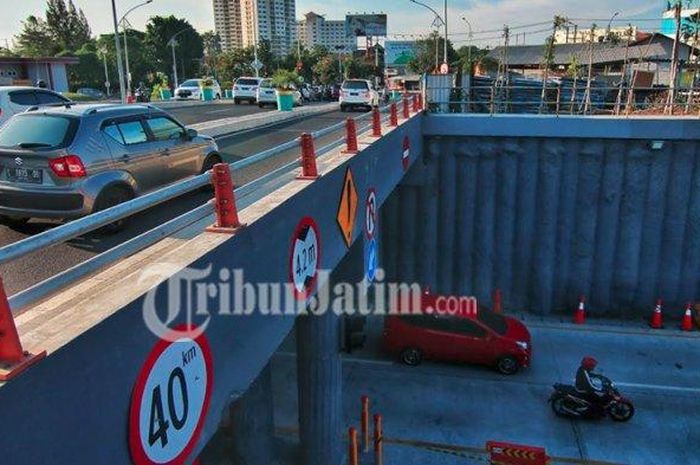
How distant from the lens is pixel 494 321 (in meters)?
13.0

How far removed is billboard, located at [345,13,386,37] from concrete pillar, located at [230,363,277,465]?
10056 cm

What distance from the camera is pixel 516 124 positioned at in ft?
50.2

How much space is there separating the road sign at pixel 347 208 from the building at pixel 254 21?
12918 cm

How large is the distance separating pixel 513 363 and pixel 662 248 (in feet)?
19.8

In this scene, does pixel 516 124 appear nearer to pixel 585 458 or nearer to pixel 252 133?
pixel 252 133

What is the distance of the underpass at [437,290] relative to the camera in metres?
2.84

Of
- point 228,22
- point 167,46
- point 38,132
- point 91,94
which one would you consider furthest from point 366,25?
point 38,132

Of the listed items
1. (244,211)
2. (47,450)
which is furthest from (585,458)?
(47,450)

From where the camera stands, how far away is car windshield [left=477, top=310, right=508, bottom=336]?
12.7 meters

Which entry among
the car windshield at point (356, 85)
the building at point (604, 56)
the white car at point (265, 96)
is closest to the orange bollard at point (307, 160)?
the car windshield at point (356, 85)

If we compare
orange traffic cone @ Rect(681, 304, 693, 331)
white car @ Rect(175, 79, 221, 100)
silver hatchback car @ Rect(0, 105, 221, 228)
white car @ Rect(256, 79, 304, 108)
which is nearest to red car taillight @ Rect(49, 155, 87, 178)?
silver hatchback car @ Rect(0, 105, 221, 228)

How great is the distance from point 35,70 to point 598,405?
4436 centimetres

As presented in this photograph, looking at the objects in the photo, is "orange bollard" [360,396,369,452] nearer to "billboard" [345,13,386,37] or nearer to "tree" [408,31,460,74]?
"tree" [408,31,460,74]

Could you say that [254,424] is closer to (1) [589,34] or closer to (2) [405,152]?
(2) [405,152]
